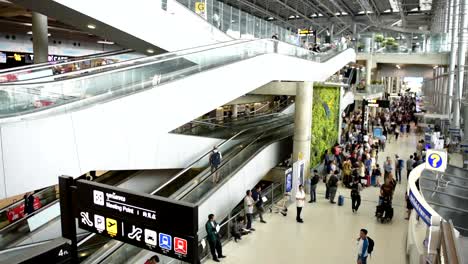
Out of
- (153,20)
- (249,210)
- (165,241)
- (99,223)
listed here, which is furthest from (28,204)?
(165,241)

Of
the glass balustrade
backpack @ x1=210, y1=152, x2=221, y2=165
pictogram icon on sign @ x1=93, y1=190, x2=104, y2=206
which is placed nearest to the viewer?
pictogram icon on sign @ x1=93, y1=190, x2=104, y2=206

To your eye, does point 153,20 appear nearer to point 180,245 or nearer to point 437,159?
point 437,159

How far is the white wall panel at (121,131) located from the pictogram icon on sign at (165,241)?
4.16 meters

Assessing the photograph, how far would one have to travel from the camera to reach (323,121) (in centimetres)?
2156

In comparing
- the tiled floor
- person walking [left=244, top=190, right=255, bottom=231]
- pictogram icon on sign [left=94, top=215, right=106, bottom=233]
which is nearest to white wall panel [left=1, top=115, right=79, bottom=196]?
pictogram icon on sign [left=94, top=215, right=106, bottom=233]

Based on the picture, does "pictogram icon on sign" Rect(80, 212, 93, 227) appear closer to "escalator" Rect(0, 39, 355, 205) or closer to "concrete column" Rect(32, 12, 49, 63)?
"escalator" Rect(0, 39, 355, 205)

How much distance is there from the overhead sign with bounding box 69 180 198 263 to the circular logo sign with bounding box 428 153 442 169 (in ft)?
26.1

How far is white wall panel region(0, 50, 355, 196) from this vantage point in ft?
24.9

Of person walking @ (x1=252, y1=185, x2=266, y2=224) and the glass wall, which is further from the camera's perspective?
the glass wall

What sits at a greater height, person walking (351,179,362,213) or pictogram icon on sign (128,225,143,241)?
pictogram icon on sign (128,225,143,241)

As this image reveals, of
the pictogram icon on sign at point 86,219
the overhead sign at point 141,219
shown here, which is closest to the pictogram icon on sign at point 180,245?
the overhead sign at point 141,219

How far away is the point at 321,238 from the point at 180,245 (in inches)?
324

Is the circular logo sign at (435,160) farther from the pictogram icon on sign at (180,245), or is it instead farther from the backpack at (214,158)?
the pictogram icon on sign at (180,245)

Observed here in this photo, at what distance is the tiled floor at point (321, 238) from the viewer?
34.9 feet
